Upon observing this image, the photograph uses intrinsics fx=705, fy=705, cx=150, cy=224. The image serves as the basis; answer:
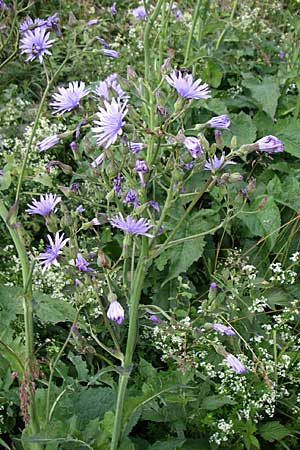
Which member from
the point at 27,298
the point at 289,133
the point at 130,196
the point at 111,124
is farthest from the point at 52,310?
the point at 289,133

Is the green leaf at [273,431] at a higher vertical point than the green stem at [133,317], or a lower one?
lower

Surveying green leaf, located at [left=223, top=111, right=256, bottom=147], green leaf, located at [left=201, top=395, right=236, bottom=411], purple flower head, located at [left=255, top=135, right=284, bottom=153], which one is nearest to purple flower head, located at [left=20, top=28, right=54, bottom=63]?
purple flower head, located at [left=255, top=135, right=284, bottom=153]

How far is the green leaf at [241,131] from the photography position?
3.17m

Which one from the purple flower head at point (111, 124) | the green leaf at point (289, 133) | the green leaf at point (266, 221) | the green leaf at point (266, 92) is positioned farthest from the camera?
the green leaf at point (266, 92)

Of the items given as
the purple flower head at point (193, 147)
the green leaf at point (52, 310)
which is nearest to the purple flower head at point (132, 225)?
the purple flower head at point (193, 147)

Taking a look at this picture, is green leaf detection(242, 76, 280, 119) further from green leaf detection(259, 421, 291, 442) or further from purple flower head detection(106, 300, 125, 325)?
purple flower head detection(106, 300, 125, 325)

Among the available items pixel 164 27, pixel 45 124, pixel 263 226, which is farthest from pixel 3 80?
pixel 263 226

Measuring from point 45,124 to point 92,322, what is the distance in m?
1.16

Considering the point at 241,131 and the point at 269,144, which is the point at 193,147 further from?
the point at 241,131

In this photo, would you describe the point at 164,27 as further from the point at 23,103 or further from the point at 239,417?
A: the point at 239,417

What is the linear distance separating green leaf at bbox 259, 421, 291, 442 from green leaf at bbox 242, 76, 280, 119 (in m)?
1.53

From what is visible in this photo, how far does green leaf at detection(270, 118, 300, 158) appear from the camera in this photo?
3164 mm

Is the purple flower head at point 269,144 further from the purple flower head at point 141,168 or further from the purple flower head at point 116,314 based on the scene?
the purple flower head at point 116,314

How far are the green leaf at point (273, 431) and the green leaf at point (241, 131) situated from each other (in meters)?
1.32
